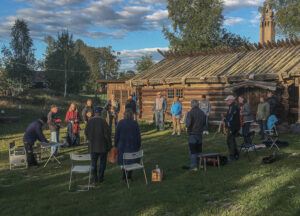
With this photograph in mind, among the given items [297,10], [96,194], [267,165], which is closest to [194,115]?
[267,165]

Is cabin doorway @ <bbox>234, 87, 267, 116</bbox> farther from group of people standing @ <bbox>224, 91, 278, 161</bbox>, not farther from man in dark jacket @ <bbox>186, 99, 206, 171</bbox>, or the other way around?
man in dark jacket @ <bbox>186, 99, 206, 171</bbox>

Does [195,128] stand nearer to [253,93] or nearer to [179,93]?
[253,93]

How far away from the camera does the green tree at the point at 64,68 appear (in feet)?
151

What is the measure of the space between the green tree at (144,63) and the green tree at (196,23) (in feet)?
21.2

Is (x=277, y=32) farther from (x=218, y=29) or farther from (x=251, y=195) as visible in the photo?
(x=251, y=195)

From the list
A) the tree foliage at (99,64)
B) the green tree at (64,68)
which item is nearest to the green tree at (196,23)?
the green tree at (64,68)

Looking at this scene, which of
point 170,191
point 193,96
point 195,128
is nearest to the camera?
point 170,191

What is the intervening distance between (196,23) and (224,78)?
53.1 feet

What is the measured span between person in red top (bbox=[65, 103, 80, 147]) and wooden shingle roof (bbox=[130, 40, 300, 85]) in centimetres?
742

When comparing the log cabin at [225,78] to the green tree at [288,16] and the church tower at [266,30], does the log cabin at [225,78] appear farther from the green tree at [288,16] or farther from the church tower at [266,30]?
the green tree at [288,16]

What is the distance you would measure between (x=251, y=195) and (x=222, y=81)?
11.1m

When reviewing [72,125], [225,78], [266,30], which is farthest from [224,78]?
[266,30]

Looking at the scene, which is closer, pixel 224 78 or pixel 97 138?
pixel 97 138

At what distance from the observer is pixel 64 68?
46.4 metres
